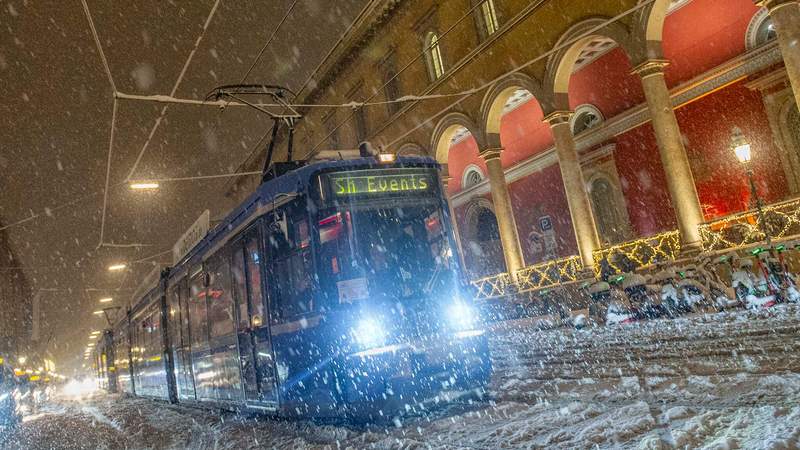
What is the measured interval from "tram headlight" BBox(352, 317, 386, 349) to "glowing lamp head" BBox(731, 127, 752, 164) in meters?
10.7

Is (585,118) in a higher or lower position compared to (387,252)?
higher

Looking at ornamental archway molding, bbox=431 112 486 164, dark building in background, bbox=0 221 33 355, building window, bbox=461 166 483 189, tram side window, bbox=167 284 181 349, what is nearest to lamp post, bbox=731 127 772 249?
ornamental archway molding, bbox=431 112 486 164

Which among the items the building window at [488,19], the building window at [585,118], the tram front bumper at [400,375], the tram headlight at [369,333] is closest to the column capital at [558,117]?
the building window at [585,118]

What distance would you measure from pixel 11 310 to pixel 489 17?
2959 inches

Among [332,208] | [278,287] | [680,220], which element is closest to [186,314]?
[278,287]

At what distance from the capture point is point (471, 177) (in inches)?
939

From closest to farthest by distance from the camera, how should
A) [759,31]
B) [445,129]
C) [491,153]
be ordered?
[759,31] < [491,153] < [445,129]

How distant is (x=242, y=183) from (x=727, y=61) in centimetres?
3569

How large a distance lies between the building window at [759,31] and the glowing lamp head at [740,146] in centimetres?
214

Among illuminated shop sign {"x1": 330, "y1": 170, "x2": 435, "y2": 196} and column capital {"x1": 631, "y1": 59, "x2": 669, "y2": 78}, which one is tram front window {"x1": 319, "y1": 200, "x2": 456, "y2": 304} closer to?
illuminated shop sign {"x1": 330, "y1": 170, "x2": 435, "y2": 196}

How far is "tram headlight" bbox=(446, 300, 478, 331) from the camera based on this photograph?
5824 mm

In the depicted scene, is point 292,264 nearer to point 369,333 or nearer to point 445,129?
point 369,333

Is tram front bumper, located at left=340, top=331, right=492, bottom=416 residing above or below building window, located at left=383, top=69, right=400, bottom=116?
below

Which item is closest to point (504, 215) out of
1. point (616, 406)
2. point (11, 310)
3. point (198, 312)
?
point (198, 312)
